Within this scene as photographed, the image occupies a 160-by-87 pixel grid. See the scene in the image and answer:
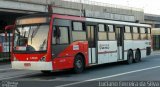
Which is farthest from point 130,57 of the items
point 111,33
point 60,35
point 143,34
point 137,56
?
point 60,35

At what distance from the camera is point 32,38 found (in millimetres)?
17562

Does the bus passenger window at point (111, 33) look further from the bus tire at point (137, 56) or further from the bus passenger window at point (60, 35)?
the bus passenger window at point (60, 35)

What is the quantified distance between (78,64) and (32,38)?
9.79 ft

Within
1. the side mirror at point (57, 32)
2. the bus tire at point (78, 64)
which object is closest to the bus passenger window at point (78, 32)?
the bus tire at point (78, 64)

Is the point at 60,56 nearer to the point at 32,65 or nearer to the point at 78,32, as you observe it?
the point at 32,65

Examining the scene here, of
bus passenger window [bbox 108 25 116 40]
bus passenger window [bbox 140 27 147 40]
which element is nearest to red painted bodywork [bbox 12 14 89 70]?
bus passenger window [bbox 108 25 116 40]

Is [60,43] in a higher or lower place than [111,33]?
lower

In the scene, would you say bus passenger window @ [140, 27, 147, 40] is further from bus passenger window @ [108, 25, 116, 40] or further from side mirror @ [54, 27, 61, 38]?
side mirror @ [54, 27, 61, 38]

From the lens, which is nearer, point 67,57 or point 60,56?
point 60,56

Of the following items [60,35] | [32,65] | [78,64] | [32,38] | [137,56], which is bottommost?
[137,56]

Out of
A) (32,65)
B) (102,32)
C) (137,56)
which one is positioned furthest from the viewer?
(137,56)

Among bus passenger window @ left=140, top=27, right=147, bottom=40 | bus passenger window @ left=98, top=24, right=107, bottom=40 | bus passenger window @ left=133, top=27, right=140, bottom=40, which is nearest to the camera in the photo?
bus passenger window @ left=98, top=24, right=107, bottom=40

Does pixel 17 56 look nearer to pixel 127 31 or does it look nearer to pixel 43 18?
pixel 43 18

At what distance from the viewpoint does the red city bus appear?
17.3 meters
